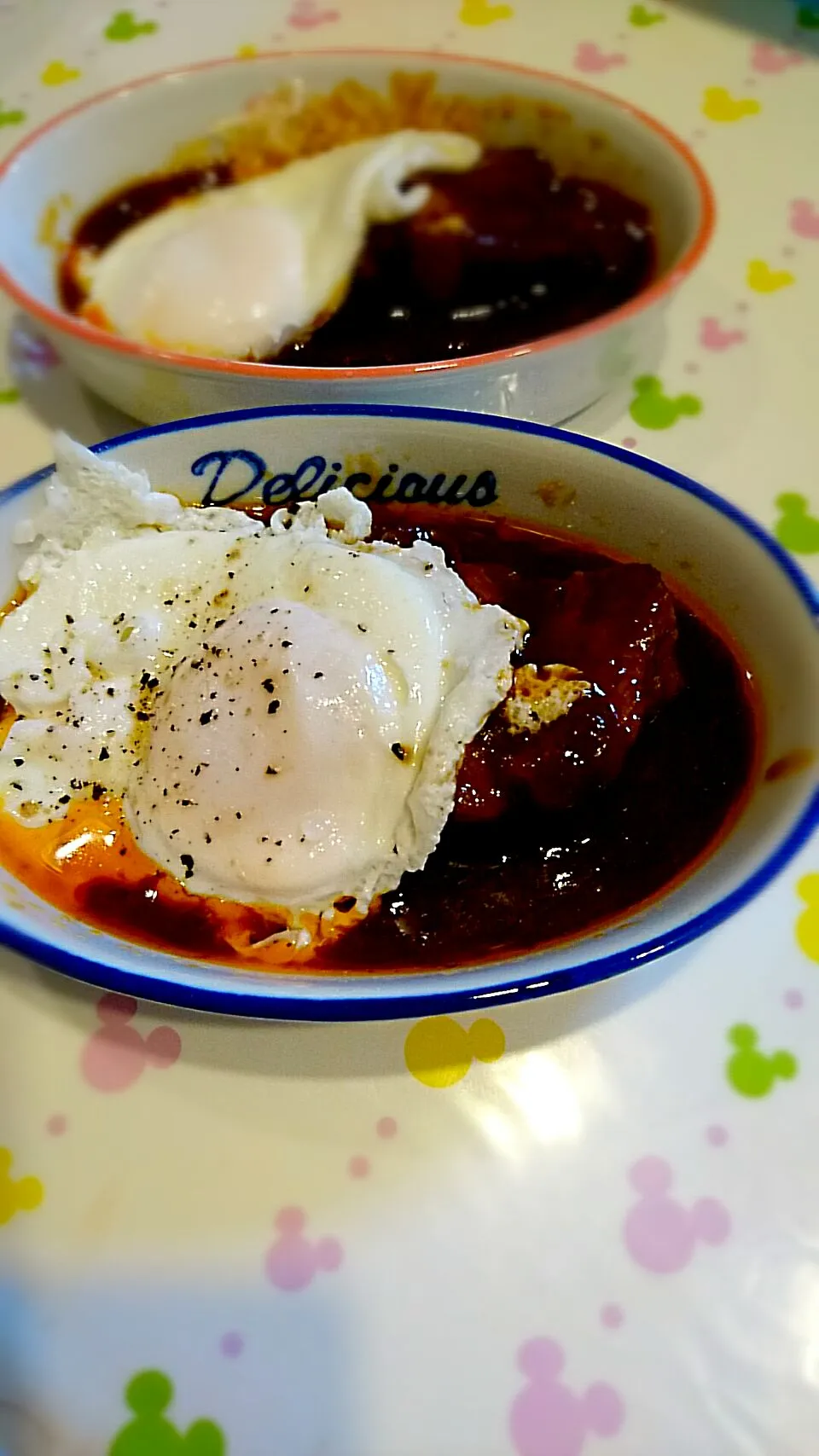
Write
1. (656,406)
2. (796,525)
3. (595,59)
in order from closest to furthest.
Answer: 1. (796,525)
2. (656,406)
3. (595,59)

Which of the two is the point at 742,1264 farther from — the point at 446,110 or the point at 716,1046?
the point at 446,110

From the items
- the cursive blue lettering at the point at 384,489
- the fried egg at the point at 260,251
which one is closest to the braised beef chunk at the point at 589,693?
the cursive blue lettering at the point at 384,489

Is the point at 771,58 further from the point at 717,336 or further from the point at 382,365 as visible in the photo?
the point at 382,365

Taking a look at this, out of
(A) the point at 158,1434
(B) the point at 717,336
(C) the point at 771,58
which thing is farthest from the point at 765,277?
(A) the point at 158,1434

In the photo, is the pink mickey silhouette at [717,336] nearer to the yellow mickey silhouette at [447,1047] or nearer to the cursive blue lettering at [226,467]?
the cursive blue lettering at [226,467]

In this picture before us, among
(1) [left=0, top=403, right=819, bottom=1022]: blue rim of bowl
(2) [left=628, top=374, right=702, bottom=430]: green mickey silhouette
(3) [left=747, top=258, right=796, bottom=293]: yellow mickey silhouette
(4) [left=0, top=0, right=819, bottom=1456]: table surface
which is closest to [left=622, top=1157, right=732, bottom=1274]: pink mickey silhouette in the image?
(4) [left=0, top=0, right=819, bottom=1456]: table surface

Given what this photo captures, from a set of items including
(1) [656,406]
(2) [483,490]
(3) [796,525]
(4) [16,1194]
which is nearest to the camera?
(4) [16,1194]

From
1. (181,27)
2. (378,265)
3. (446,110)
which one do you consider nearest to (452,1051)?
(378,265)
